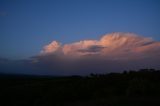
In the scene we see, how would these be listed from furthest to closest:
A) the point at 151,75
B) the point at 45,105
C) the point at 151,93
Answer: the point at 151,75 < the point at 151,93 < the point at 45,105

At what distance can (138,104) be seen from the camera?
81.6ft

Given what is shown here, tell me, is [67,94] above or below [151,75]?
below

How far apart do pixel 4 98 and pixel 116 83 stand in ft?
48.6

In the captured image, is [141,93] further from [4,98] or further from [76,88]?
[4,98]

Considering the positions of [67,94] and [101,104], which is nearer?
[101,104]

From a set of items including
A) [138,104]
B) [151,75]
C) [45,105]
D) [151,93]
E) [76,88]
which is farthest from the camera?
[151,75]

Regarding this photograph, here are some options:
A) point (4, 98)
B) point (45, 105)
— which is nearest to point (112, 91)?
point (45, 105)

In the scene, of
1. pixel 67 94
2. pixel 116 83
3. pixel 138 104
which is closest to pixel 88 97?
pixel 67 94

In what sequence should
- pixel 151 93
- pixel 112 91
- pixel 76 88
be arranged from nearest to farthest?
pixel 151 93 → pixel 112 91 → pixel 76 88

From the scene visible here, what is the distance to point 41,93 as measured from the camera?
36.0 m

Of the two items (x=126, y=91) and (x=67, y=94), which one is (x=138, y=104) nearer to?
(x=126, y=91)

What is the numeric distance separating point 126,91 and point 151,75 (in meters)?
9.89

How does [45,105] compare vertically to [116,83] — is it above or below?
below

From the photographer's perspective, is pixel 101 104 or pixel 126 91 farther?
pixel 126 91
